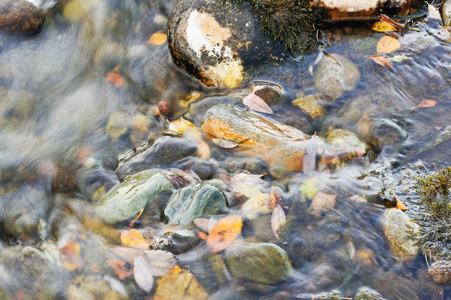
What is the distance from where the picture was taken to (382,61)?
4.70 metres

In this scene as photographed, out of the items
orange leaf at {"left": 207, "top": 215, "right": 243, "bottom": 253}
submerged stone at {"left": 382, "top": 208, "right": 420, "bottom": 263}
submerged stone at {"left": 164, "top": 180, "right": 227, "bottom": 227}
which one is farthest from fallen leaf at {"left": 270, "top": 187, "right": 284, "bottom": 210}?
submerged stone at {"left": 382, "top": 208, "right": 420, "bottom": 263}

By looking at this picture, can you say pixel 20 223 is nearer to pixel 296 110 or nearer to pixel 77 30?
pixel 77 30

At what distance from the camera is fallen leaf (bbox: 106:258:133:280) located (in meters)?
3.11

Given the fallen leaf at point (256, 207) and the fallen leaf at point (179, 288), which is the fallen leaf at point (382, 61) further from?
the fallen leaf at point (179, 288)

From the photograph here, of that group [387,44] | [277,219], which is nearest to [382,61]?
[387,44]

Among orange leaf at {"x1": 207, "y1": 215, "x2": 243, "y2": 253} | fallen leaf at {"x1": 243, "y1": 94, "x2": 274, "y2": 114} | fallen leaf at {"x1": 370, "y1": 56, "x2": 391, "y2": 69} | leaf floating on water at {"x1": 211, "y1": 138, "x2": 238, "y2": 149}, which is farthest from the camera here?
fallen leaf at {"x1": 370, "y1": 56, "x2": 391, "y2": 69}

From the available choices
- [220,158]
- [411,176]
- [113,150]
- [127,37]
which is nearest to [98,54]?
[127,37]

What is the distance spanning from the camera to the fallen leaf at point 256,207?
3.45 metres

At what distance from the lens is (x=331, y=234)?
3271mm

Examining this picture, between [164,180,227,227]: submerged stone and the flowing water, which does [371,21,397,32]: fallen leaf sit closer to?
the flowing water

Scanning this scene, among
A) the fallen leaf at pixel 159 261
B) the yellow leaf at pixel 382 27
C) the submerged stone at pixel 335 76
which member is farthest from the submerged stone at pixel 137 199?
the yellow leaf at pixel 382 27

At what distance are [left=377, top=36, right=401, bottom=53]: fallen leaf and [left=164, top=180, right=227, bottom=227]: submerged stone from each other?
3192 mm

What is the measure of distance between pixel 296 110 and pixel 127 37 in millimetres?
2817

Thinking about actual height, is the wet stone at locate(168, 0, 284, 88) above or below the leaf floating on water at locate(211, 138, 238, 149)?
above
